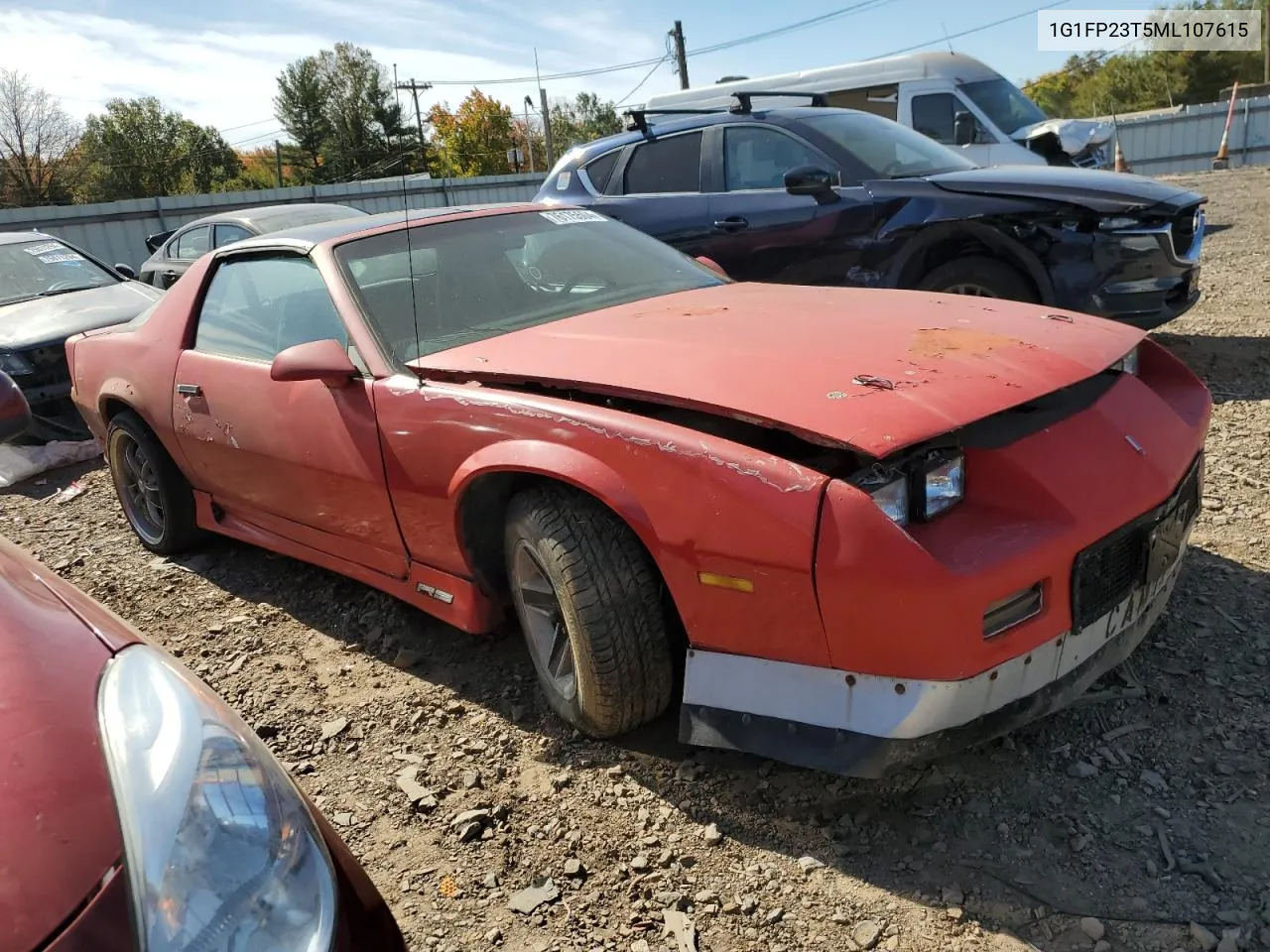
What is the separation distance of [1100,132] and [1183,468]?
8.38 meters

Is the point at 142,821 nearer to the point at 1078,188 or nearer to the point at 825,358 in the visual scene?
the point at 825,358

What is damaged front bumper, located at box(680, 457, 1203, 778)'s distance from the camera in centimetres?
193

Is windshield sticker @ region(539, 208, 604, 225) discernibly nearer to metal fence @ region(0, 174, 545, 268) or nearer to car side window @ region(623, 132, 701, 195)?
car side window @ region(623, 132, 701, 195)

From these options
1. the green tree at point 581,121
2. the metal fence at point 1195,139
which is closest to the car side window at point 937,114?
the metal fence at point 1195,139

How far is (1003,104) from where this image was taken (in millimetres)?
10328

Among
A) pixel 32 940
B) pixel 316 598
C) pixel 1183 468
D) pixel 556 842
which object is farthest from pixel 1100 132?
pixel 32 940

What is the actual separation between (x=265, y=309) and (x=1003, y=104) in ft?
30.8

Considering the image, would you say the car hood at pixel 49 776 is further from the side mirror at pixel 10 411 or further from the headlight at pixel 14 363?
the headlight at pixel 14 363

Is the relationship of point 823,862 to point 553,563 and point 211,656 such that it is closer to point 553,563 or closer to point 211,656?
point 553,563

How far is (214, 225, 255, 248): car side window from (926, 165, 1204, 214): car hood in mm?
5951

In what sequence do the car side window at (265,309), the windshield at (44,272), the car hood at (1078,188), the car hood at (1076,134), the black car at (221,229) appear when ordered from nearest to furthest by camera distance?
the car side window at (265,309)
the car hood at (1078,188)
the windshield at (44,272)
the black car at (221,229)
the car hood at (1076,134)

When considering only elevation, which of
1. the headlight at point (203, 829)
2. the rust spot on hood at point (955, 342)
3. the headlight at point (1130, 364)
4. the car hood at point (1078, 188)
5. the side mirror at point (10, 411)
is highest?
the car hood at point (1078, 188)

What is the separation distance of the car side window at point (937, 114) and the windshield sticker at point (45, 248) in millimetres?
8661

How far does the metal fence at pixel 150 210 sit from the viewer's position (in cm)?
1574
